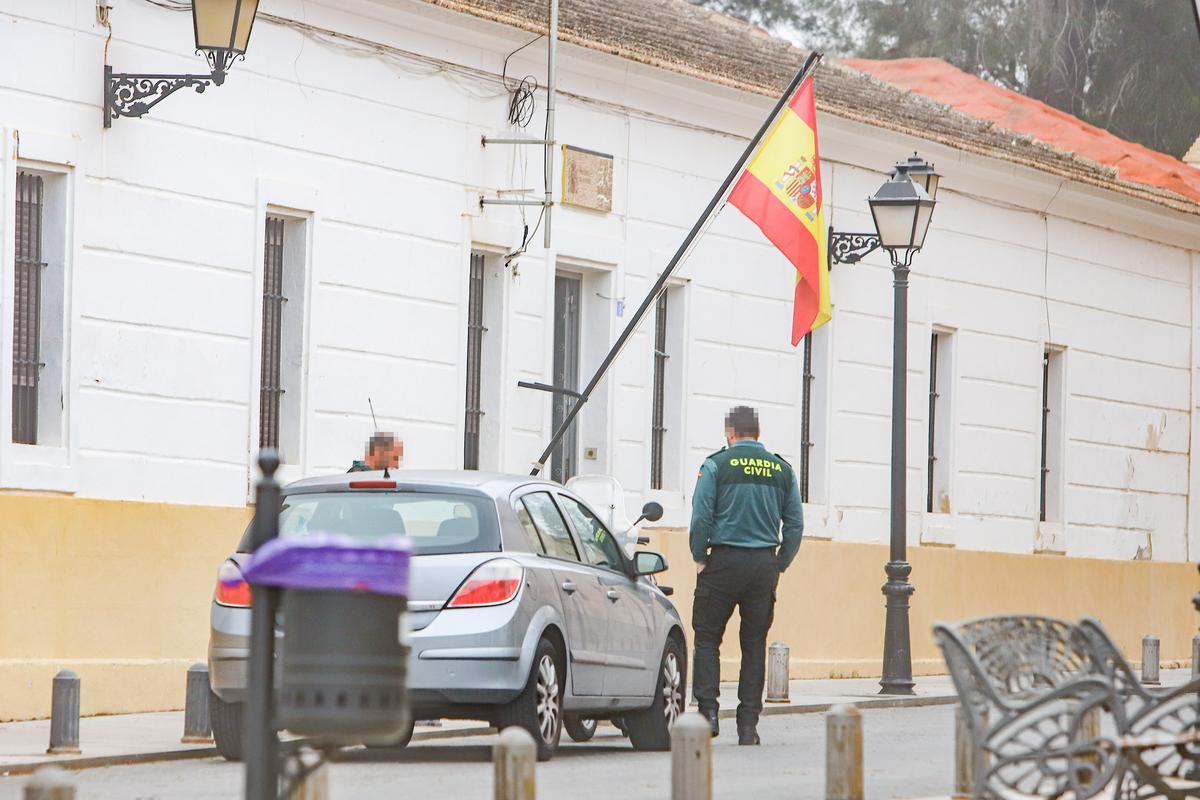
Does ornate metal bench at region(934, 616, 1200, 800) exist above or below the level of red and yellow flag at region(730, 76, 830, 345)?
below

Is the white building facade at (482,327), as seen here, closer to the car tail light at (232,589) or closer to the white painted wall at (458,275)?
the white painted wall at (458,275)

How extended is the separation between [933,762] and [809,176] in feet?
22.8

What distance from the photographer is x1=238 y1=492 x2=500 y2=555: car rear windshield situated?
40.2 ft

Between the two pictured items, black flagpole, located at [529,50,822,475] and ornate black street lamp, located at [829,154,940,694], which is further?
ornate black street lamp, located at [829,154,940,694]

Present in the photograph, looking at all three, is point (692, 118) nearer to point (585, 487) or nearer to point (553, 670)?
point (585, 487)

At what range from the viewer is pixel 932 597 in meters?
24.6

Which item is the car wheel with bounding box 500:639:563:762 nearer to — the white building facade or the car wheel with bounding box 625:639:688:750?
the car wheel with bounding box 625:639:688:750

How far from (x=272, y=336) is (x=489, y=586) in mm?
5910

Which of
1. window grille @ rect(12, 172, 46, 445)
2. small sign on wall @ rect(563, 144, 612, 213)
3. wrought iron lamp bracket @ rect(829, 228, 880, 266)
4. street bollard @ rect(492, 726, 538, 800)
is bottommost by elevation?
street bollard @ rect(492, 726, 538, 800)

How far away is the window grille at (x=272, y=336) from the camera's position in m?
17.4

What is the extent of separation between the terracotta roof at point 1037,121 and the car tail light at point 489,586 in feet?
65.6

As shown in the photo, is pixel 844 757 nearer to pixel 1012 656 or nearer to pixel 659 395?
pixel 1012 656

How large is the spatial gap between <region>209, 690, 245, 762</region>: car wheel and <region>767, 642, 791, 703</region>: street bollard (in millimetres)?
6473

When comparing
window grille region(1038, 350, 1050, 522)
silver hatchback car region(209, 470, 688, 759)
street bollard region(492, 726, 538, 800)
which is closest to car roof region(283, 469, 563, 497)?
silver hatchback car region(209, 470, 688, 759)
